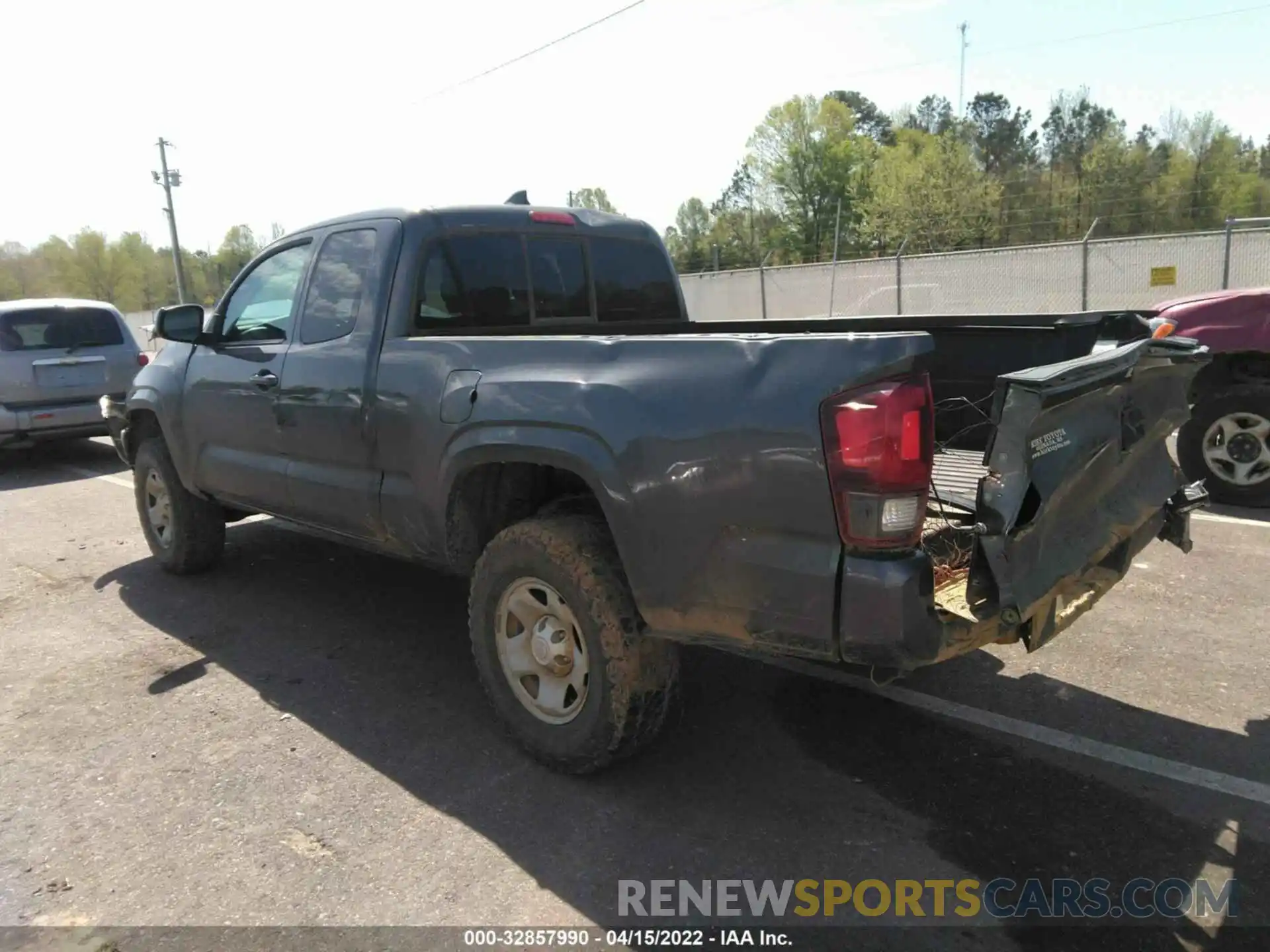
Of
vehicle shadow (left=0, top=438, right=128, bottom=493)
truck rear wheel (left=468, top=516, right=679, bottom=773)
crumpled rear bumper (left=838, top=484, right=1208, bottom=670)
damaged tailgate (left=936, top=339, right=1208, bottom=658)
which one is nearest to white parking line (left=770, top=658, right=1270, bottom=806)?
damaged tailgate (left=936, top=339, right=1208, bottom=658)

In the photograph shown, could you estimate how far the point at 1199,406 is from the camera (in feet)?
20.9

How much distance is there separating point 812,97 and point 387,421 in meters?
72.3

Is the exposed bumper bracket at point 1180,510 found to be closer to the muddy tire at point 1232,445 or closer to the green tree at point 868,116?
the muddy tire at point 1232,445

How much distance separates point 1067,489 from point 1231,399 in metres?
4.28

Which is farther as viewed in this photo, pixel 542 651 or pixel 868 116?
pixel 868 116

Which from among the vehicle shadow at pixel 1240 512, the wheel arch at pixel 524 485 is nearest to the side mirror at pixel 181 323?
the wheel arch at pixel 524 485

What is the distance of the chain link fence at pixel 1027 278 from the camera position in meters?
17.6

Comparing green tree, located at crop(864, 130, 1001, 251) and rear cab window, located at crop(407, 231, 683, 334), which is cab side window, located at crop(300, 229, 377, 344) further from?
green tree, located at crop(864, 130, 1001, 251)

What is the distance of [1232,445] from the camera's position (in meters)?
6.29

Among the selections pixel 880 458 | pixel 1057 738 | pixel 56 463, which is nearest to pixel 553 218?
pixel 880 458

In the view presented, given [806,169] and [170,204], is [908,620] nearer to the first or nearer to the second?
[170,204]

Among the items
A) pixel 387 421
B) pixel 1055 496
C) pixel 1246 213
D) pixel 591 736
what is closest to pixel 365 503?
pixel 387 421

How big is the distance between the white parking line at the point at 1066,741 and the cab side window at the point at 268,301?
3094 millimetres

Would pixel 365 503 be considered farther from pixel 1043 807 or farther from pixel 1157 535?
pixel 1157 535
